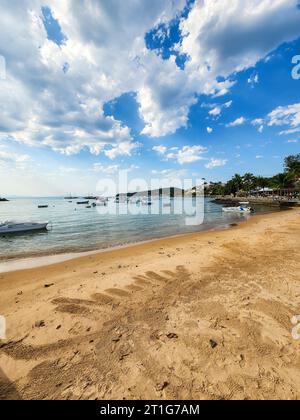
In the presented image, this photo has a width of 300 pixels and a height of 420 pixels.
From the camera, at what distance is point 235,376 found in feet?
10.2

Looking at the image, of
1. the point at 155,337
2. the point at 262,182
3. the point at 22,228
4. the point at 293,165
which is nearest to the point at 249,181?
the point at 262,182

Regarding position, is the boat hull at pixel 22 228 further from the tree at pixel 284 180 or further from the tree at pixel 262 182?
the tree at pixel 262 182

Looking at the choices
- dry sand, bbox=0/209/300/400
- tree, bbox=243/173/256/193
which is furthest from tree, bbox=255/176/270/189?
dry sand, bbox=0/209/300/400

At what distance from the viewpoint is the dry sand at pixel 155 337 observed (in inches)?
118

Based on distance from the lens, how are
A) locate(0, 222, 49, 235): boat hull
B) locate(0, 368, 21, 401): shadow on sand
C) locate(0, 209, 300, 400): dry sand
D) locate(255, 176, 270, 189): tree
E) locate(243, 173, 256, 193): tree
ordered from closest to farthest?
1. locate(0, 368, 21, 401): shadow on sand
2. locate(0, 209, 300, 400): dry sand
3. locate(0, 222, 49, 235): boat hull
4. locate(255, 176, 270, 189): tree
5. locate(243, 173, 256, 193): tree

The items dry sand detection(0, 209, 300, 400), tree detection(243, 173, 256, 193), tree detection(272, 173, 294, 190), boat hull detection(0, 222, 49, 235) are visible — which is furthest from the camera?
tree detection(243, 173, 256, 193)

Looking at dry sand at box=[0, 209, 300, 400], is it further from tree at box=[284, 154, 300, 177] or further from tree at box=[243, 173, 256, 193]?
tree at box=[243, 173, 256, 193]

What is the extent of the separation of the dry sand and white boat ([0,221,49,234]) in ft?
62.3

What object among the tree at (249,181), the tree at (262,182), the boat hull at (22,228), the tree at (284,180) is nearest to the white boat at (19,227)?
the boat hull at (22,228)

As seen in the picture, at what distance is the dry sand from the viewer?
9.80 ft

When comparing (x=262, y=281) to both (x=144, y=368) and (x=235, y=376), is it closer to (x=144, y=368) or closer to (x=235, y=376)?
(x=235, y=376)

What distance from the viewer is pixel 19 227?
78.3 ft
